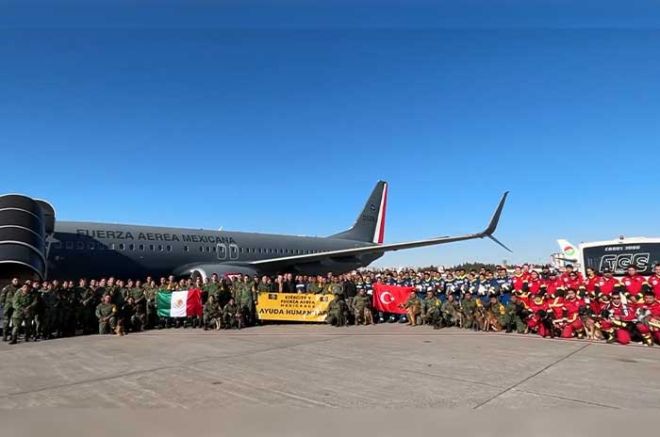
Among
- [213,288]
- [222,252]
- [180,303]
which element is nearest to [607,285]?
[213,288]

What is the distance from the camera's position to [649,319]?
936 centimetres

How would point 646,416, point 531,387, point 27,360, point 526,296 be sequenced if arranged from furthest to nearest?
point 526,296
point 27,360
point 531,387
point 646,416

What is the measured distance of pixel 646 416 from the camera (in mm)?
4625

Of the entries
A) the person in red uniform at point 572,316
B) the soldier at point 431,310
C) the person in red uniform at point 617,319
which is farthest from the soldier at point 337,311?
the person in red uniform at point 617,319

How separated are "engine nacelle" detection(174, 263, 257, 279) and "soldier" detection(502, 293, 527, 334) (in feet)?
41.1

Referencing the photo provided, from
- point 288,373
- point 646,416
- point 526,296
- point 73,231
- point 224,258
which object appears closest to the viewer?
point 646,416

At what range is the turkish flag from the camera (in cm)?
1434

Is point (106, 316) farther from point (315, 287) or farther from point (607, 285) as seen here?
point (607, 285)

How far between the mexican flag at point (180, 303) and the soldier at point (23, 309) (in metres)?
3.40

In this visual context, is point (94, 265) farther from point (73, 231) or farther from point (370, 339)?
point (370, 339)

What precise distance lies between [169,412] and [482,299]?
973 cm

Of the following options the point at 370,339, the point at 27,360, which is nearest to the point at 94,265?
the point at 27,360

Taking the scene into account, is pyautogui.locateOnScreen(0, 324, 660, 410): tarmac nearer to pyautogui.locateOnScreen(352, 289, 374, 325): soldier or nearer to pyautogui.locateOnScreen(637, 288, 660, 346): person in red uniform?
pyautogui.locateOnScreen(637, 288, 660, 346): person in red uniform

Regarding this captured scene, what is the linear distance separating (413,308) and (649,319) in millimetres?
5849
